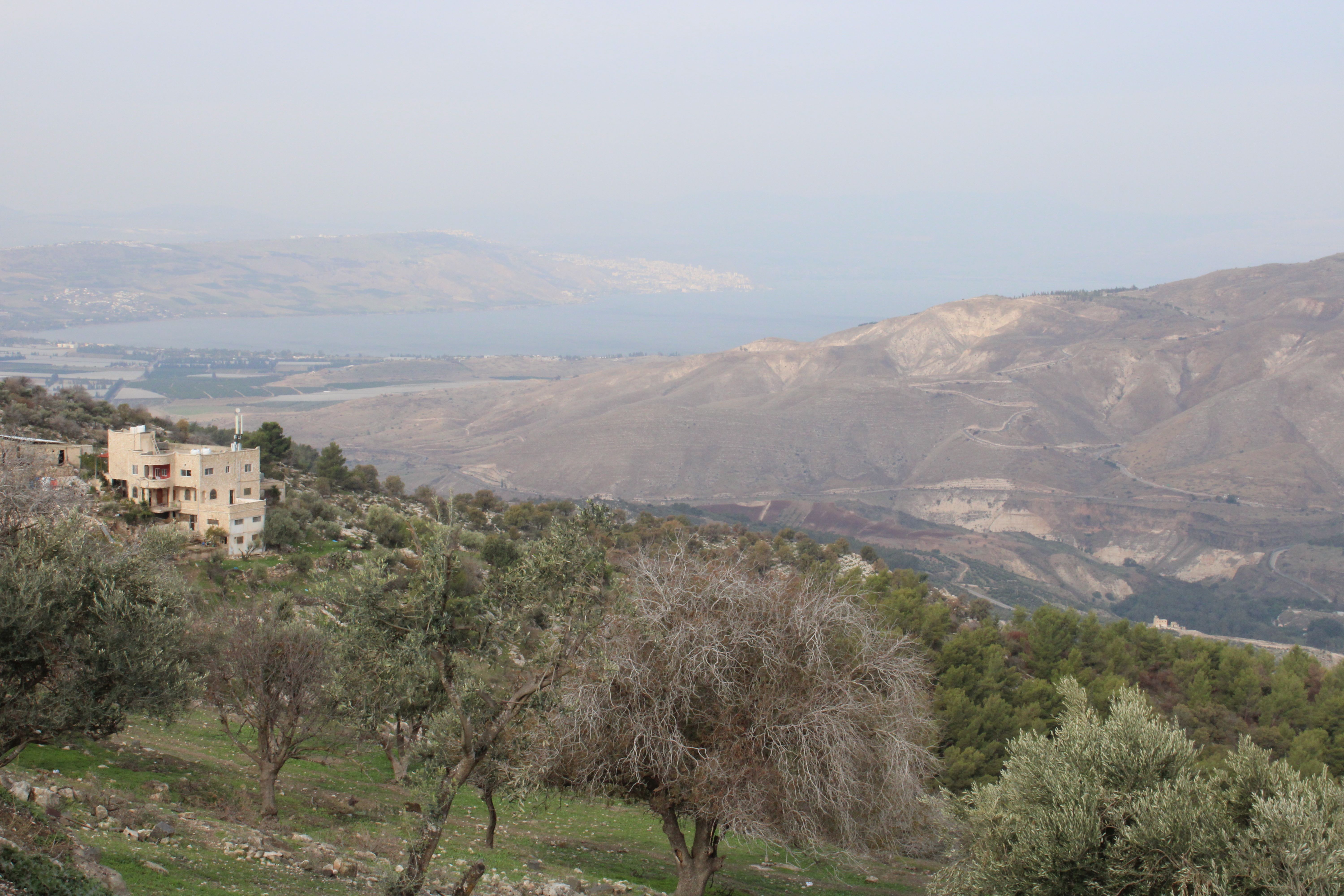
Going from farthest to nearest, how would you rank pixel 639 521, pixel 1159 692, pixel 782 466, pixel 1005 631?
pixel 782 466 → pixel 639 521 → pixel 1005 631 → pixel 1159 692

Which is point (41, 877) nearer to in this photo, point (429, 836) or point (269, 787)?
point (429, 836)

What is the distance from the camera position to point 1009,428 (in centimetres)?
11688

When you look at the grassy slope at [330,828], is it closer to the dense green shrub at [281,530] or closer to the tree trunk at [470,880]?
the tree trunk at [470,880]

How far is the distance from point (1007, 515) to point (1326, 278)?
95.4 m

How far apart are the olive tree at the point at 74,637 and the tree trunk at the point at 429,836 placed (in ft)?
10.5

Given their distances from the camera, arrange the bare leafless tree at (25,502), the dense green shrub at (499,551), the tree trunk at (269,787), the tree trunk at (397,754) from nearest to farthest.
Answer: the bare leafless tree at (25,502)
the tree trunk at (269,787)
the tree trunk at (397,754)
the dense green shrub at (499,551)

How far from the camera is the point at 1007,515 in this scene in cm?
9425

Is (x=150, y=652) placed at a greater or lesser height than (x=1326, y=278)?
lesser

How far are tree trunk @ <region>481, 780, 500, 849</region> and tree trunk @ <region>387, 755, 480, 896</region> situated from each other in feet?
14.2

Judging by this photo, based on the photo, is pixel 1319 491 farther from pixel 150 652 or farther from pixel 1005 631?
pixel 150 652

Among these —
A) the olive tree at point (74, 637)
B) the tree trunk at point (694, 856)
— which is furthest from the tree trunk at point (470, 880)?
the olive tree at point (74, 637)

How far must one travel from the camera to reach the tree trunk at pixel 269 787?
13.0 metres

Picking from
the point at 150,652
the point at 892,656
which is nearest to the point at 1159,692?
the point at 892,656

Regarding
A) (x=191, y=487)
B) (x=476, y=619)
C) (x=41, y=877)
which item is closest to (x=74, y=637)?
(x=41, y=877)
